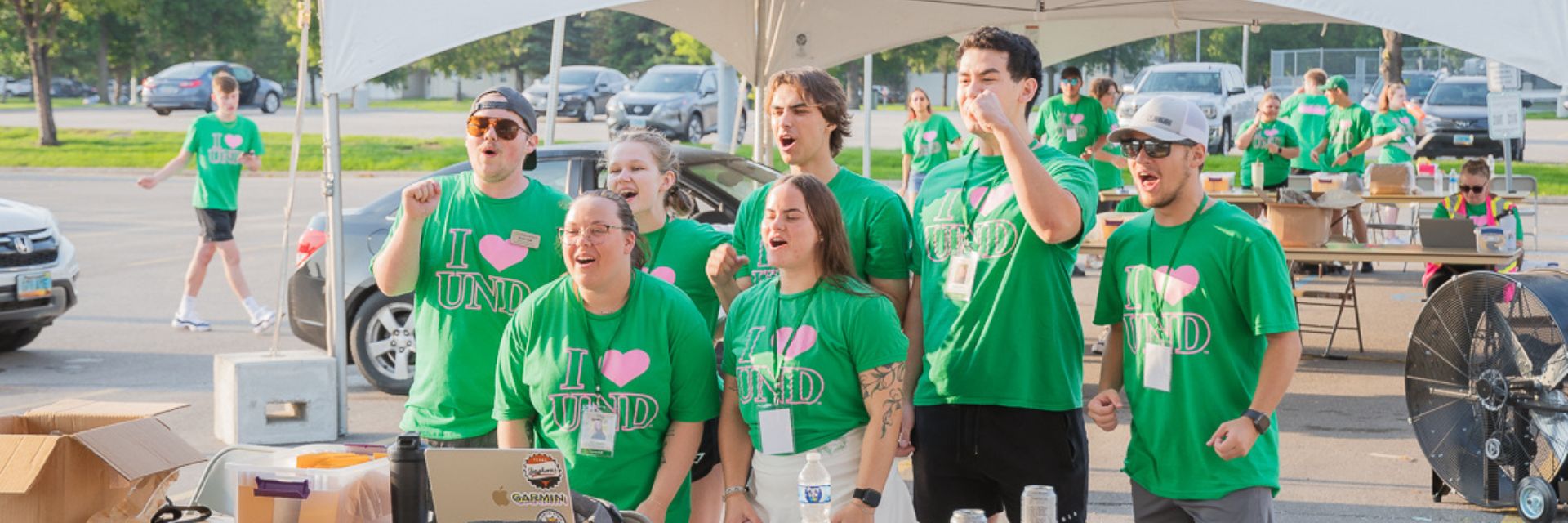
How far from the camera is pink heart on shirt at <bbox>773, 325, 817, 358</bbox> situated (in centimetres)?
395

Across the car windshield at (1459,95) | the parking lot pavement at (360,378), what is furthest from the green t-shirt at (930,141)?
the car windshield at (1459,95)

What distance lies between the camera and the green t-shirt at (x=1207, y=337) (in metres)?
3.89

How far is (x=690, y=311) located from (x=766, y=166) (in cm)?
576

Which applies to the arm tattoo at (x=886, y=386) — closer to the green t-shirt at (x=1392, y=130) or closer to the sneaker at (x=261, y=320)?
the sneaker at (x=261, y=320)

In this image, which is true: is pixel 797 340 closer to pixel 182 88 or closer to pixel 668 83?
pixel 668 83

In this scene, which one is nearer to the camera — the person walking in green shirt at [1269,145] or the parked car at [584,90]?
the person walking in green shirt at [1269,145]

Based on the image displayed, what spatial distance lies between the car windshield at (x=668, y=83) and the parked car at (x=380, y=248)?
25.2 meters

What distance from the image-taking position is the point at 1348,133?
1534 cm

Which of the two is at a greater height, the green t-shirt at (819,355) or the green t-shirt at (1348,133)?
the green t-shirt at (1348,133)

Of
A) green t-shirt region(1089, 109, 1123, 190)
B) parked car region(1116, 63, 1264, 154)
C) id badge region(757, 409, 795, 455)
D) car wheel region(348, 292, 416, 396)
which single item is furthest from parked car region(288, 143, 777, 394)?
parked car region(1116, 63, 1264, 154)

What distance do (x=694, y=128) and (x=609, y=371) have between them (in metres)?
30.0

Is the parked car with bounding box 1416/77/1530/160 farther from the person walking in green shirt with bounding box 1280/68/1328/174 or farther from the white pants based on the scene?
the white pants

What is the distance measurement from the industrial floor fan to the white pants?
334 cm

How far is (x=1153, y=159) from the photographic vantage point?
157 inches
